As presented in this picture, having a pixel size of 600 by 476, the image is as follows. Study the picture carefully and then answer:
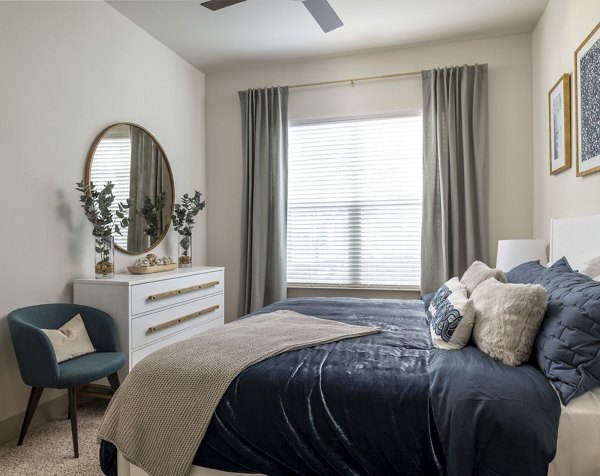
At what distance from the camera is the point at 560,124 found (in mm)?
2832

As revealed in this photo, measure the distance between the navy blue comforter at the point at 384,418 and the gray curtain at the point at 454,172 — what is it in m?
2.23

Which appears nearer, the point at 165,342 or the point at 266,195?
the point at 165,342

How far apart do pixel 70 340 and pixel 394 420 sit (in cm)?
197

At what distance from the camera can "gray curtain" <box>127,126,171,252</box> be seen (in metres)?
3.43

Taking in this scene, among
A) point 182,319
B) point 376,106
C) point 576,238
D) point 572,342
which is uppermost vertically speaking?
point 376,106

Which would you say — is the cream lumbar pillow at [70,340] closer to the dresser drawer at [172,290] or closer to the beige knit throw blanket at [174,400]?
the dresser drawer at [172,290]

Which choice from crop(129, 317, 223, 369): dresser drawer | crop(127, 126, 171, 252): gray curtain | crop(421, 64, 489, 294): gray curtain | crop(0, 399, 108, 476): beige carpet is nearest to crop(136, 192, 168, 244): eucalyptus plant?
crop(127, 126, 171, 252): gray curtain

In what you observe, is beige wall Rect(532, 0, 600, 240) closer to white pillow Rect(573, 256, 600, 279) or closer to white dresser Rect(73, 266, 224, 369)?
white pillow Rect(573, 256, 600, 279)

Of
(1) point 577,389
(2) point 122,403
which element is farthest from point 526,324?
(2) point 122,403

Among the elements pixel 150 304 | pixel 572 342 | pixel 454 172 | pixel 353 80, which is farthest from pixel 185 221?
pixel 572 342

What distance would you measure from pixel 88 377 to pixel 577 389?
218 cm

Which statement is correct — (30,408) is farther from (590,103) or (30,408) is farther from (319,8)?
(590,103)

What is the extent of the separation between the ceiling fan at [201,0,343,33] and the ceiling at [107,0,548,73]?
38cm

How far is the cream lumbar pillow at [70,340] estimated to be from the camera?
7.84 feet
